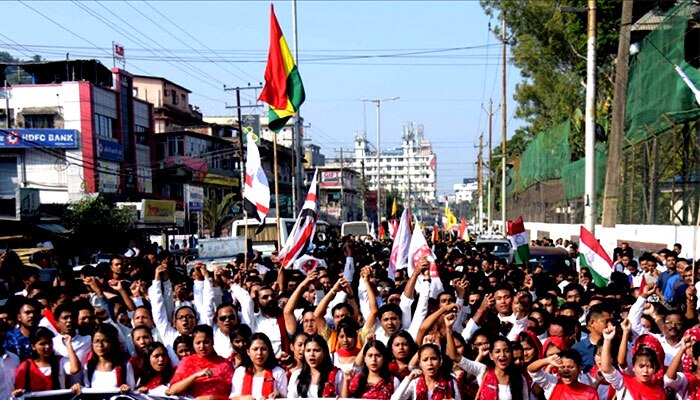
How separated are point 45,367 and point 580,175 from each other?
2382 centimetres

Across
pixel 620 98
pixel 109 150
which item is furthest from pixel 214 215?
pixel 620 98

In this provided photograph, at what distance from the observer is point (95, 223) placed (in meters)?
27.8

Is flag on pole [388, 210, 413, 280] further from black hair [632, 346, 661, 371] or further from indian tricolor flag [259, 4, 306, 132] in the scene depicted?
black hair [632, 346, 661, 371]

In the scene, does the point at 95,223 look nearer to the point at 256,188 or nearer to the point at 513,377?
the point at 256,188

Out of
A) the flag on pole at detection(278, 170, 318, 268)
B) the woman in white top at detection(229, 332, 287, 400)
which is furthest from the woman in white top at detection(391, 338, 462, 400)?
the flag on pole at detection(278, 170, 318, 268)

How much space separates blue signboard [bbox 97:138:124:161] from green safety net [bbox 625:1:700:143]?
2648 centimetres

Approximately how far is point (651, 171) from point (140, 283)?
13850mm

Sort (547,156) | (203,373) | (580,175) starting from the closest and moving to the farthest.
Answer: (203,373), (580,175), (547,156)

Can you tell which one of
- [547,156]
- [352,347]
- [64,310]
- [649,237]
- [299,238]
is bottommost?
[649,237]

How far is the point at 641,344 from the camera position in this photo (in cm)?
567

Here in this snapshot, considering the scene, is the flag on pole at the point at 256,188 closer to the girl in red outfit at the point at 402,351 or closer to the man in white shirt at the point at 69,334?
the man in white shirt at the point at 69,334

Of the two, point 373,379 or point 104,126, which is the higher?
point 104,126

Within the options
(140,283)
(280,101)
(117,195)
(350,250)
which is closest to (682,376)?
(140,283)

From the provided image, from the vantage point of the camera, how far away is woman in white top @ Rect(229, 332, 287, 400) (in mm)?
5285
